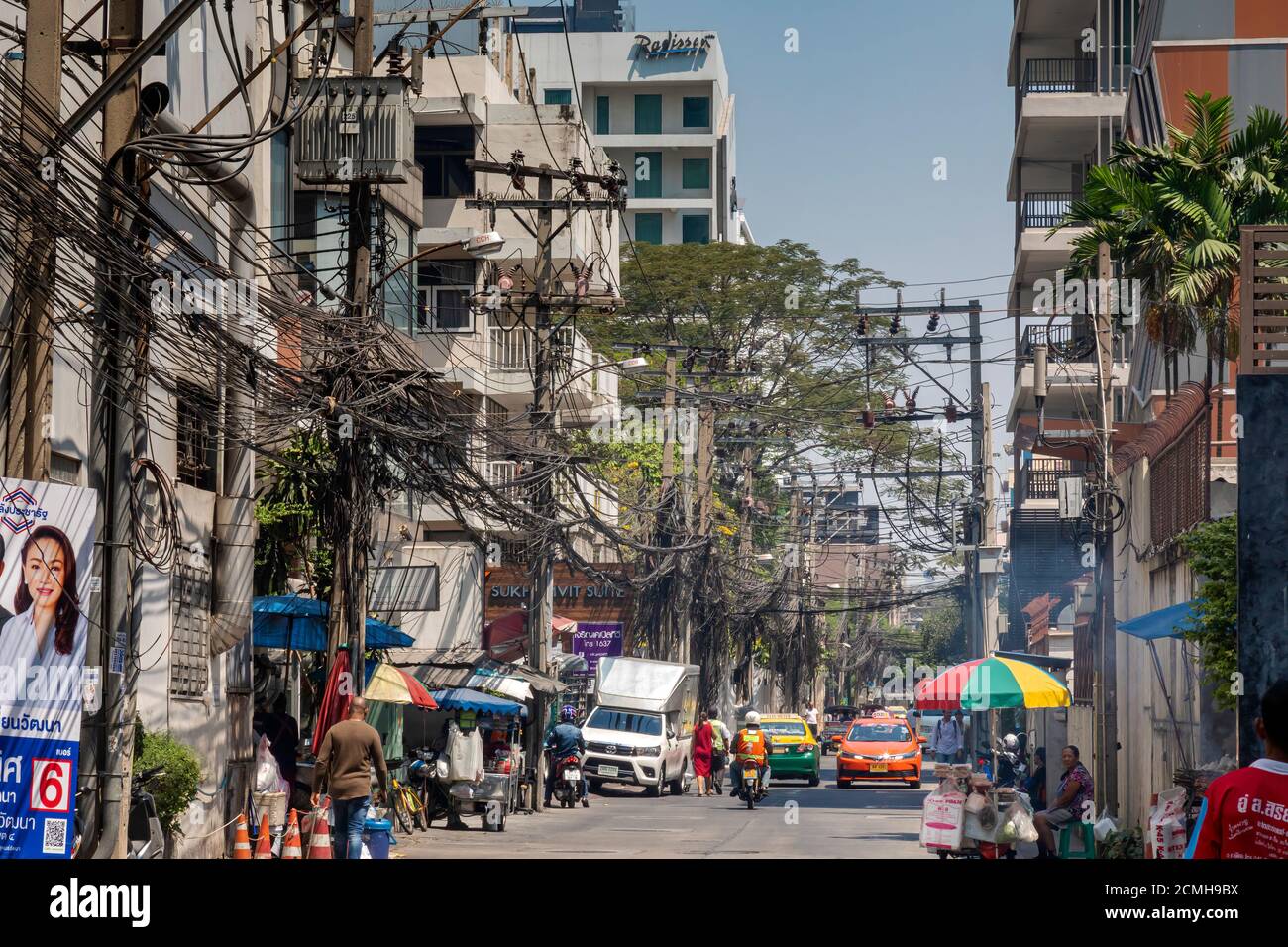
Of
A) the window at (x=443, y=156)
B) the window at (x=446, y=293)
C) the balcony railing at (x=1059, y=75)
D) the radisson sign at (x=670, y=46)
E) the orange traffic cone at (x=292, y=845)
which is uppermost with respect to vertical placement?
the radisson sign at (x=670, y=46)

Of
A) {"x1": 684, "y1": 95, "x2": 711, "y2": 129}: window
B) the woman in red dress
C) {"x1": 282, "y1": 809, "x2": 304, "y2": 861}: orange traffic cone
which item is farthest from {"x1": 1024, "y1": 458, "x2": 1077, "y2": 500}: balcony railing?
{"x1": 684, "y1": 95, "x2": 711, "y2": 129}: window

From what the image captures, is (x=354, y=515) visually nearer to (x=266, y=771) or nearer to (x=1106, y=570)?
(x=266, y=771)

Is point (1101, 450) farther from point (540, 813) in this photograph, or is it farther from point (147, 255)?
point (147, 255)

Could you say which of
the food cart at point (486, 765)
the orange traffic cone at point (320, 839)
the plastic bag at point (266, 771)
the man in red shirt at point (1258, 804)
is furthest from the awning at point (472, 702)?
the man in red shirt at point (1258, 804)

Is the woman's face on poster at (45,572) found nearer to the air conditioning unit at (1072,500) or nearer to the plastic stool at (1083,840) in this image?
the plastic stool at (1083,840)

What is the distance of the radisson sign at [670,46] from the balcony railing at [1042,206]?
1769 inches

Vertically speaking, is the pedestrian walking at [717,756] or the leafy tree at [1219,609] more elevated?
the leafy tree at [1219,609]

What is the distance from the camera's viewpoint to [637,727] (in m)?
36.9

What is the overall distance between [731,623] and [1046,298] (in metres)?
24.7

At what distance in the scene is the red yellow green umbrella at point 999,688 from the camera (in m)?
23.1
